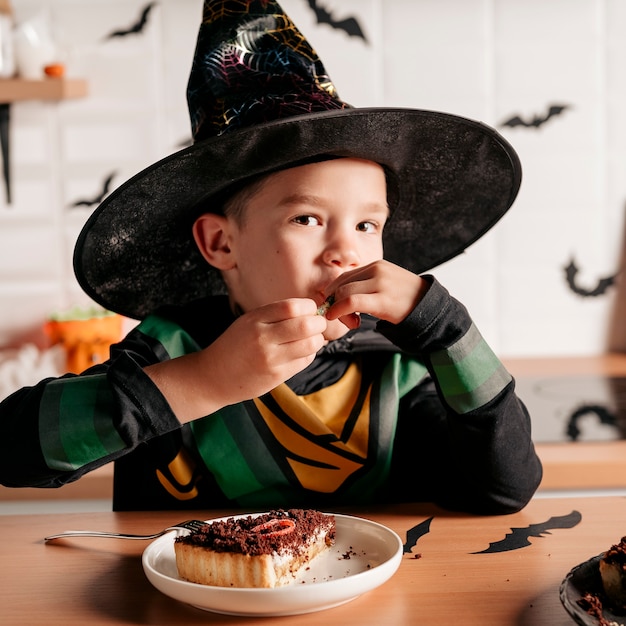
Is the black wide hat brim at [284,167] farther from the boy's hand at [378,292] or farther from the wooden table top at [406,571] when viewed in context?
the wooden table top at [406,571]

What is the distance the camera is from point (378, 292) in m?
0.92

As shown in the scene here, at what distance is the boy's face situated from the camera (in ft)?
3.34

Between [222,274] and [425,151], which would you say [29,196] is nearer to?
[222,274]

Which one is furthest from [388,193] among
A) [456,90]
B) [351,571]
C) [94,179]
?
[94,179]

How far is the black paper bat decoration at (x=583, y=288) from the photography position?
203cm

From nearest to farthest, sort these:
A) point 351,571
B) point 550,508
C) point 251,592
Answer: point 251,592 → point 351,571 → point 550,508

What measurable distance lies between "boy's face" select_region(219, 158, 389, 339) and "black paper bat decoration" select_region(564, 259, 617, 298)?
1073 millimetres

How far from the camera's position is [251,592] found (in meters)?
0.66

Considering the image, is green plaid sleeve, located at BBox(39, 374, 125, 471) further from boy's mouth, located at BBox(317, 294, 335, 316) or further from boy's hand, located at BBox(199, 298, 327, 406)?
boy's mouth, located at BBox(317, 294, 335, 316)

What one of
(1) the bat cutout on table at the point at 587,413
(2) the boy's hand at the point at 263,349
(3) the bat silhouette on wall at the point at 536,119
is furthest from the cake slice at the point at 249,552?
(3) the bat silhouette on wall at the point at 536,119

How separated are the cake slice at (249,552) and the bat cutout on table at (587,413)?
2.32ft

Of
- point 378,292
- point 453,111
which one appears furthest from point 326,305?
point 453,111

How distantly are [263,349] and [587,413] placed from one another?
31.8 inches

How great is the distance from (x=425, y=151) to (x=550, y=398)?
668 millimetres
